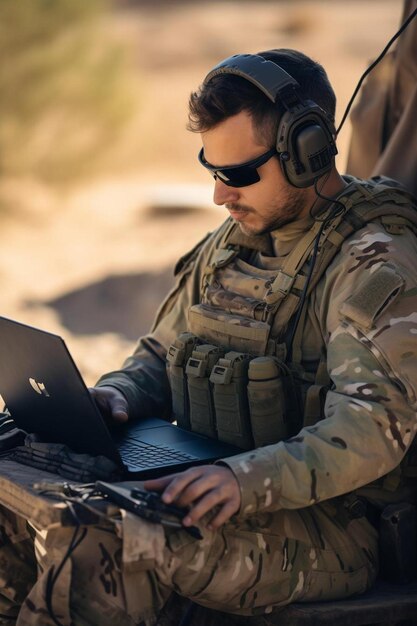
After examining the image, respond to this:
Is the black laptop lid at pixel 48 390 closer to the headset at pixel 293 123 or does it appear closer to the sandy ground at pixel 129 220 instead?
the headset at pixel 293 123

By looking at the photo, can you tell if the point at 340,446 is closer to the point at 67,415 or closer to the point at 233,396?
the point at 233,396

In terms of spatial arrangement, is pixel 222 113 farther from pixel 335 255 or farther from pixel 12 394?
pixel 12 394

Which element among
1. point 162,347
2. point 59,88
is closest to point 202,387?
point 162,347

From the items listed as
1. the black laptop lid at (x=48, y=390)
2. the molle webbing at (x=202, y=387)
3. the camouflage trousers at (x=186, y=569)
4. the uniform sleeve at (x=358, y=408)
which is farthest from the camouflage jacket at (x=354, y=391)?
the black laptop lid at (x=48, y=390)

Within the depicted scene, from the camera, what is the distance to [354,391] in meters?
2.94

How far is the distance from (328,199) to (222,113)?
0.41 meters

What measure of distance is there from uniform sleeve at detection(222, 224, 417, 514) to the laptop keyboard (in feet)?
1.26

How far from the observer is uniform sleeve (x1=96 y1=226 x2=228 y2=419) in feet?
12.5

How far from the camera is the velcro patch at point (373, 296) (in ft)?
9.76

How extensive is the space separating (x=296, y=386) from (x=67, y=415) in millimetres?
702

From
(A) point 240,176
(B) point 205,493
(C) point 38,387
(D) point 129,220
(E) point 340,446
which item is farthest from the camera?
(D) point 129,220

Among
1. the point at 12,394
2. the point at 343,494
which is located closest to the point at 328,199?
the point at 343,494

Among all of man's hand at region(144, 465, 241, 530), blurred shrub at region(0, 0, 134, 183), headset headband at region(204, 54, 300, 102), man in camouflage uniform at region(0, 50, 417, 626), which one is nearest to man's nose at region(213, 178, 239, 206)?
man in camouflage uniform at region(0, 50, 417, 626)

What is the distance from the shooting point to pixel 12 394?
3.31 metres
